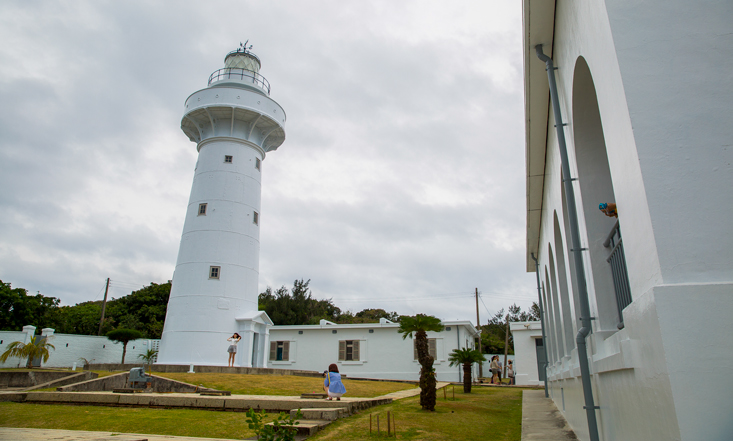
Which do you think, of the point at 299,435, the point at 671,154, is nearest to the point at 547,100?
the point at 671,154

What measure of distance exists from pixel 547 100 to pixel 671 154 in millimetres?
4625

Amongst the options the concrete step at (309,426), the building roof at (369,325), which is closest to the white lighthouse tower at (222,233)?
the building roof at (369,325)

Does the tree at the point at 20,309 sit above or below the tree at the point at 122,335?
above

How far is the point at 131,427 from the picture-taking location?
7340mm

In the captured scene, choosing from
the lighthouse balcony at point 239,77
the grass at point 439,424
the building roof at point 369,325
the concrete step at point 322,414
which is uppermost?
the lighthouse balcony at point 239,77

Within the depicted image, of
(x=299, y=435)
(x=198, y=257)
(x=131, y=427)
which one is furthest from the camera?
(x=198, y=257)

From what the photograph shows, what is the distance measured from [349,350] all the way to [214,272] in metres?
9.81

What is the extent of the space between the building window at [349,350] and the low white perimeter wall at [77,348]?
1274 cm

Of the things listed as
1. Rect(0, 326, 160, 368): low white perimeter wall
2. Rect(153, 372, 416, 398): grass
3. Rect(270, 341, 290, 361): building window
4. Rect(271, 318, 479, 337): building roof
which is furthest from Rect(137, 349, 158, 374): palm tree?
Answer: Rect(153, 372, 416, 398): grass

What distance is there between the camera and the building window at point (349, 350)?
27234 mm

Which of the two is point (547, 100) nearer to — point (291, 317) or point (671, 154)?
point (671, 154)

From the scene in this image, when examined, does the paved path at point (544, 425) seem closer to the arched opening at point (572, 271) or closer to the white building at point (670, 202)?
the arched opening at point (572, 271)

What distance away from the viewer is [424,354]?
11297mm

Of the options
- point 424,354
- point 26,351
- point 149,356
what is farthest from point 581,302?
point 149,356
